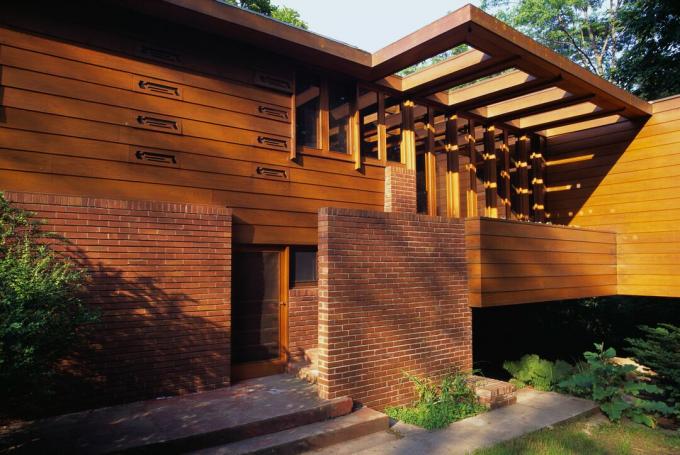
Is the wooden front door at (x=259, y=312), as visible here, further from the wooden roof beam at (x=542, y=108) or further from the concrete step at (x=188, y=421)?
the wooden roof beam at (x=542, y=108)

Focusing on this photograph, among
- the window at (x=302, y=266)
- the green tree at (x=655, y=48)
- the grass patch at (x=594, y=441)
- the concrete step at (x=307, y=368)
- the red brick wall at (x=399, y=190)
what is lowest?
the grass patch at (x=594, y=441)

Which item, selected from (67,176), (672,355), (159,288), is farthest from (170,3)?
Answer: (672,355)

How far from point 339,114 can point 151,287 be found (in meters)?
4.10

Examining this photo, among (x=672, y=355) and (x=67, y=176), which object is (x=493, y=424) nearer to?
(x=672, y=355)

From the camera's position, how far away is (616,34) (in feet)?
71.4

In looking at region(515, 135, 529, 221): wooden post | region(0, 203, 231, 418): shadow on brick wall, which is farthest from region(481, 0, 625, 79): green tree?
region(0, 203, 231, 418): shadow on brick wall

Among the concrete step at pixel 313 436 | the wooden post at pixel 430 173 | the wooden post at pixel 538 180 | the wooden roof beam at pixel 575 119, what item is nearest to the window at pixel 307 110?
A: the wooden post at pixel 430 173

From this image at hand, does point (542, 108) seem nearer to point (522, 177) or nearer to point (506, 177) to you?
point (506, 177)

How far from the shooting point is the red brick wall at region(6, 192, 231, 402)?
16.7ft

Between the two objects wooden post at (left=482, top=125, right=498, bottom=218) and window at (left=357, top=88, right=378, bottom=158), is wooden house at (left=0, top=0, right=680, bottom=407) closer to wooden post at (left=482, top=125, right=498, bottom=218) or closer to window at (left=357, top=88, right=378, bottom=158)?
window at (left=357, top=88, right=378, bottom=158)

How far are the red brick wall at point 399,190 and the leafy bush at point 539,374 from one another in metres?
3.40

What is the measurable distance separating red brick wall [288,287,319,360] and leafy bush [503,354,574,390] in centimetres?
372

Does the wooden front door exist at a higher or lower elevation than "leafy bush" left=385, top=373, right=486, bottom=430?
higher

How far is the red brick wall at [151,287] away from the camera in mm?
5082
